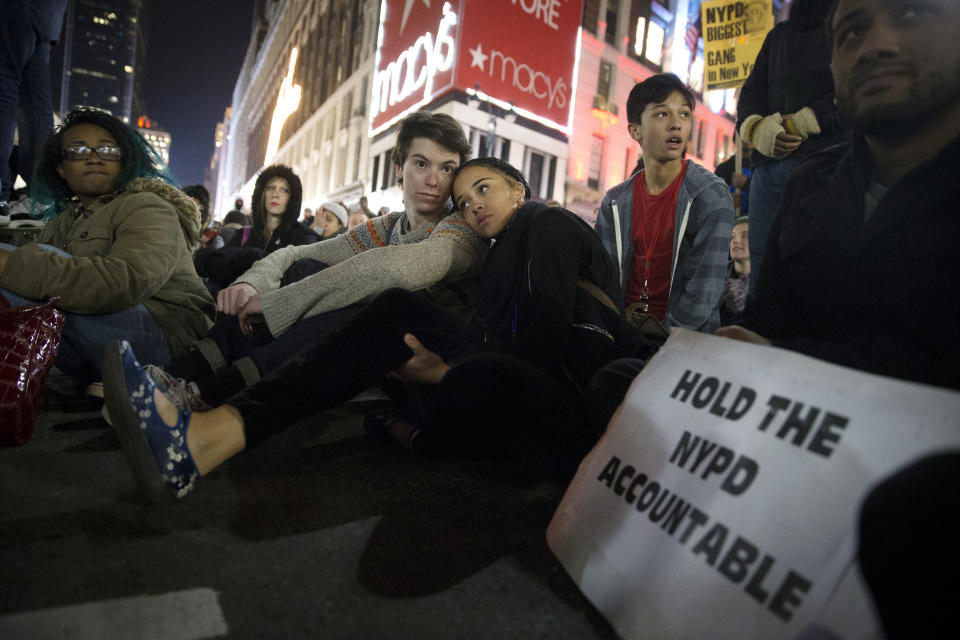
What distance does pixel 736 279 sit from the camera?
4.31 meters

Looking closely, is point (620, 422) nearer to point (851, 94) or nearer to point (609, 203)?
point (851, 94)

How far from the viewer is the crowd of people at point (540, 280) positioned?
3.55 ft

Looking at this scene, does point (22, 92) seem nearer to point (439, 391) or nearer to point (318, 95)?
point (439, 391)

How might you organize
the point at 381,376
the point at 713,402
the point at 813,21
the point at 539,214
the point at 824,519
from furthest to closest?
the point at 813,21
the point at 539,214
the point at 381,376
the point at 713,402
the point at 824,519

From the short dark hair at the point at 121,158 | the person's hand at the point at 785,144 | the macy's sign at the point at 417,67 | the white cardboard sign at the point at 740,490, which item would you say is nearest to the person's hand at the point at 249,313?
the short dark hair at the point at 121,158

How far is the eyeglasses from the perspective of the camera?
266cm

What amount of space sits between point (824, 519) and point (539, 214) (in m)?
1.42

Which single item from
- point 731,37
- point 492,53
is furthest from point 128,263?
point 492,53

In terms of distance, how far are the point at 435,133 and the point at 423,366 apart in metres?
1.34

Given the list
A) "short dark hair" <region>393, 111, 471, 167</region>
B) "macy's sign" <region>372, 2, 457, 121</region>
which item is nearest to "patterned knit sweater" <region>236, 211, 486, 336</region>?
"short dark hair" <region>393, 111, 471, 167</region>

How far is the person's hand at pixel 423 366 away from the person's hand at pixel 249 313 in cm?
83

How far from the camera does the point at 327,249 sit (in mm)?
2938

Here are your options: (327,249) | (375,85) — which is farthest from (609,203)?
(375,85)

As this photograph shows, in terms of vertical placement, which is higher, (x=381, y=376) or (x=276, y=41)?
(x=276, y=41)
